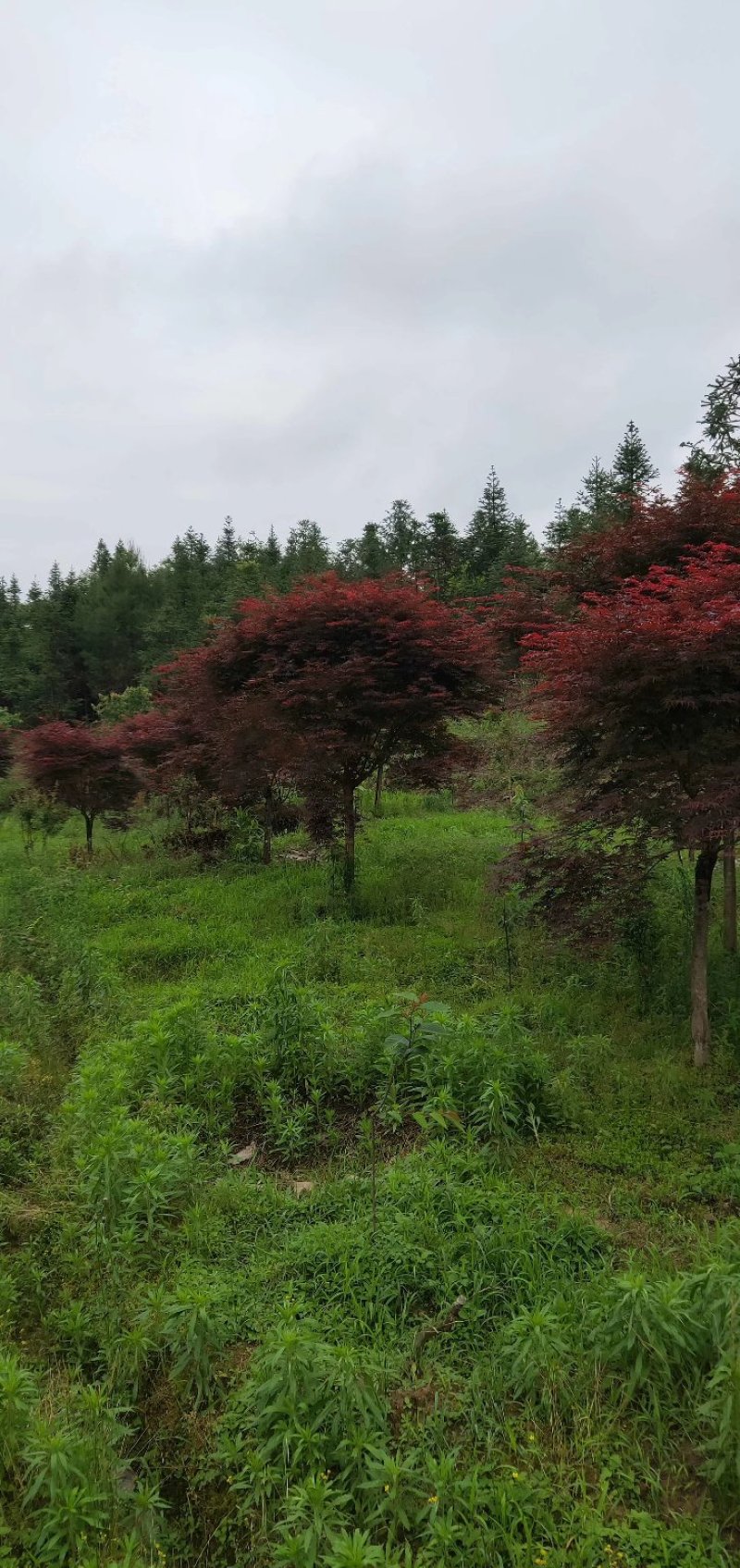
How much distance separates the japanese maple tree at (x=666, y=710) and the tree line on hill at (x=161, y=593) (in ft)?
96.5

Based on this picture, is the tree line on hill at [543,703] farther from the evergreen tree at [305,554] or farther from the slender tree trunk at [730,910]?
the evergreen tree at [305,554]

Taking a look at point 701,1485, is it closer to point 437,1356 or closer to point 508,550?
point 437,1356

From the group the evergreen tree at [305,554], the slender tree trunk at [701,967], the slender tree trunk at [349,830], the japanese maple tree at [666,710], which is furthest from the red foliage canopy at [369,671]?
the evergreen tree at [305,554]

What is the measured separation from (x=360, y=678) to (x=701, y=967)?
3.99 meters

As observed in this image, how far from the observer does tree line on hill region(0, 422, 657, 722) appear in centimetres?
3469

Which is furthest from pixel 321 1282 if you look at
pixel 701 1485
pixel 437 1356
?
pixel 701 1485

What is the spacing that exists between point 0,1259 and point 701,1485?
8.11 ft

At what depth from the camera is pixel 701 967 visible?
428 centimetres

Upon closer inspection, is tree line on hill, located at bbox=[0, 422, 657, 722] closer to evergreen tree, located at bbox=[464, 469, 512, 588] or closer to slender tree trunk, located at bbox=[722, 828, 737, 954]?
evergreen tree, located at bbox=[464, 469, 512, 588]

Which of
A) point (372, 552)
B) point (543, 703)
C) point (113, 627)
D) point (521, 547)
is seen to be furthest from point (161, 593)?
point (543, 703)

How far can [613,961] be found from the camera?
17.9 feet

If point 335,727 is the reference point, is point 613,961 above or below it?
below

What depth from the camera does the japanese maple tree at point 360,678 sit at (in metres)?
7.19

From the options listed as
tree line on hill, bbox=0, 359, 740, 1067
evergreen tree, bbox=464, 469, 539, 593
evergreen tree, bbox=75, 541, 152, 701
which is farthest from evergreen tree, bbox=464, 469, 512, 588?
tree line on hill, bbox=0, 359, 740, 1067
